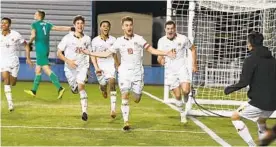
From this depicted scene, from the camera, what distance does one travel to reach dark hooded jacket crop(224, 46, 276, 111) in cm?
721

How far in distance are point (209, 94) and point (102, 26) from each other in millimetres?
4924

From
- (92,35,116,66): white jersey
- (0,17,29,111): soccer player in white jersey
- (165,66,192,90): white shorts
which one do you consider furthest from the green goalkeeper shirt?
(165,66,192,90): white shorts

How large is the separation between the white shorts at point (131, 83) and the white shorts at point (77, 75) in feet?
3.76

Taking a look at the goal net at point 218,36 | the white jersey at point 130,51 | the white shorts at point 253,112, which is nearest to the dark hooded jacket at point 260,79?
the white shorts at point 253,112

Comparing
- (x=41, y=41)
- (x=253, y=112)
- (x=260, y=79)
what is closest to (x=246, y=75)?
(x=260, y=79)

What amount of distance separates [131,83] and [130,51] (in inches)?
22.4

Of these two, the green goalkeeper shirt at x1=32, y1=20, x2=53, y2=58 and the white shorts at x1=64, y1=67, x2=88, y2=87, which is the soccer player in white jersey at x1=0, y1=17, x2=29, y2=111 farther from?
the white shorts at x1=64, y1=67, x2=88, y2=87

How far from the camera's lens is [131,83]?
9992 millimetres

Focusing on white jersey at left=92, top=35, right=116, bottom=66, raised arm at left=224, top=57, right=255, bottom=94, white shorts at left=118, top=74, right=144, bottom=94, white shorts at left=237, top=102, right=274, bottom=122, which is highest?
white jersey at left=92, top=35, right=116, bottom=66

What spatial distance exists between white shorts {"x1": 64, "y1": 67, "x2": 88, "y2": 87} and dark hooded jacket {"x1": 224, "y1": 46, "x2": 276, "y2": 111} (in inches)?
165

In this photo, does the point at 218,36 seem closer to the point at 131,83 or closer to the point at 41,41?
the point at 41,41

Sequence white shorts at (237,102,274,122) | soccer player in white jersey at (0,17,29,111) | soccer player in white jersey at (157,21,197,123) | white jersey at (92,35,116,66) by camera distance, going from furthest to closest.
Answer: soccer player in white jersey at (0,17,29,111) → white jersey at (92,35,116,66) → soccer player in white jersey at (157,21,197,123) → white shorts at (237,102,274,122)

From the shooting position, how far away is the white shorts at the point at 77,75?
10836 mm

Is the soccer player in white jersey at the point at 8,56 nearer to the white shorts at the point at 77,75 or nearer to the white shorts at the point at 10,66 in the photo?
the white shorts at the point at 10,66
